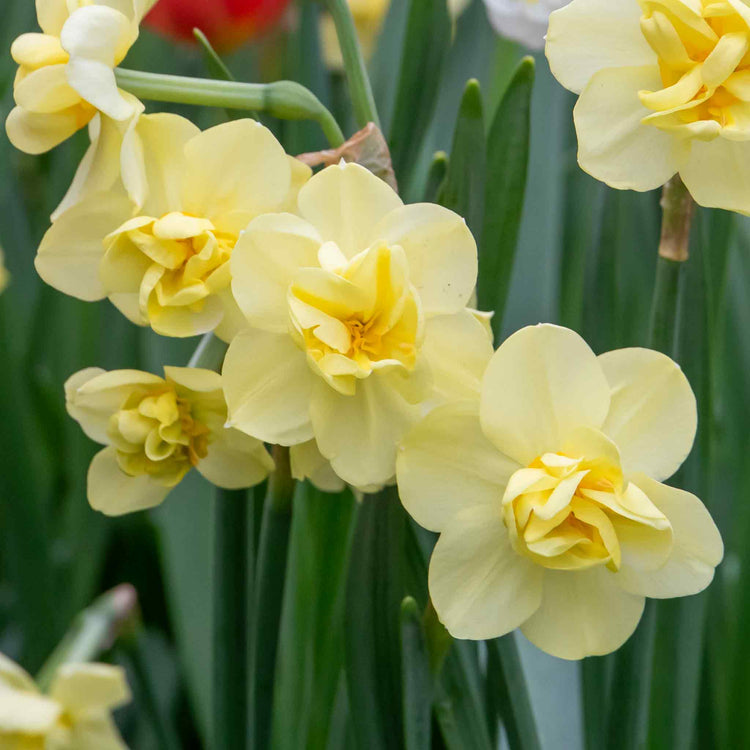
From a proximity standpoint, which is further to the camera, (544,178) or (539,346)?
(544,178)

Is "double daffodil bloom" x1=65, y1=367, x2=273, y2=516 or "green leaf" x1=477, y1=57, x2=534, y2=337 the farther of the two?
"green leaf" x1=477, y1=57, x2=534, y2=337

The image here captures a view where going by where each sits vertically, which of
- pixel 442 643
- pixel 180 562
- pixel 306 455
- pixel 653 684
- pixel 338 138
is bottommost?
pixel 180 562

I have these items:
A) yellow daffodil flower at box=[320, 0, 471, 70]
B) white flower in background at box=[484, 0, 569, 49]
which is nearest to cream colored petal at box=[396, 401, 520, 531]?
white flower in background at box=[484, 0, 569, 49]

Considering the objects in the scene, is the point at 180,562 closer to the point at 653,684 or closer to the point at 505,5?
the point at 653,684

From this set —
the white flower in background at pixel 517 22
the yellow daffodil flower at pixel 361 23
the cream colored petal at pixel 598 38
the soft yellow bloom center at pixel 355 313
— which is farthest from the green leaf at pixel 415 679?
the yellow daffodil flower at pixel 361 23

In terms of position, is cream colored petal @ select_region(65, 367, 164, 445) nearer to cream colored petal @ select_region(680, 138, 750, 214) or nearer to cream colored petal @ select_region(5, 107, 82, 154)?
cream colored petal @ select_region(5, 107, 82, 154)

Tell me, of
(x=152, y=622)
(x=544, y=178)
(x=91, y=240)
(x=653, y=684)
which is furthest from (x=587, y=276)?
(x=152, y=622)

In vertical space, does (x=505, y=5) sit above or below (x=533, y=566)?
above
